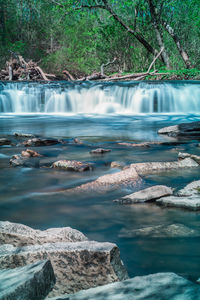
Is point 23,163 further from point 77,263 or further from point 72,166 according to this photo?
point 77,263

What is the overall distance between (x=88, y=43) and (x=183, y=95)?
12.6 meters

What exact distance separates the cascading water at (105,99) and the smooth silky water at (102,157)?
1.5 inches

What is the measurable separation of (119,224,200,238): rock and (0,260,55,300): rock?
0.93 m

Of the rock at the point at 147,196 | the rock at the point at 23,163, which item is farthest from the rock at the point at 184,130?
the rock at the point at 147,196

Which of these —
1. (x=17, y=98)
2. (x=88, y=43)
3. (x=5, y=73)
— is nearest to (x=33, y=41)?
(x=88, y=43)

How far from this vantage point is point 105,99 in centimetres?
1284

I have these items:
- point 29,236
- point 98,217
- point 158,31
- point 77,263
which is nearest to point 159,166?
point 98,217

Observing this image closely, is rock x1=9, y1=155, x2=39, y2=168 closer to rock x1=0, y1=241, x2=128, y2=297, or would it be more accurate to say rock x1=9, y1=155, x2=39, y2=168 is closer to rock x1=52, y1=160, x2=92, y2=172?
rock x1=52, y1=160, x2=92, y2=172

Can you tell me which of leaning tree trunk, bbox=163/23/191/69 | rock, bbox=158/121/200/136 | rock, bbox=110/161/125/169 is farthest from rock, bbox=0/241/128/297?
leaning tree trunk, bbox=163/23/191/69

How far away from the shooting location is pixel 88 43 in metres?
23.3

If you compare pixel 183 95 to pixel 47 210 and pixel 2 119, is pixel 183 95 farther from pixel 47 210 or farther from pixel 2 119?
pixel 47 210

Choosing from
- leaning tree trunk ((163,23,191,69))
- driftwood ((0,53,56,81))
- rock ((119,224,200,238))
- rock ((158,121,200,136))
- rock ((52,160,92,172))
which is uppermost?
leaning tree trunk ((163,23,191,69))

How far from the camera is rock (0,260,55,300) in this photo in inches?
44.7

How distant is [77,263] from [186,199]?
1376mm
